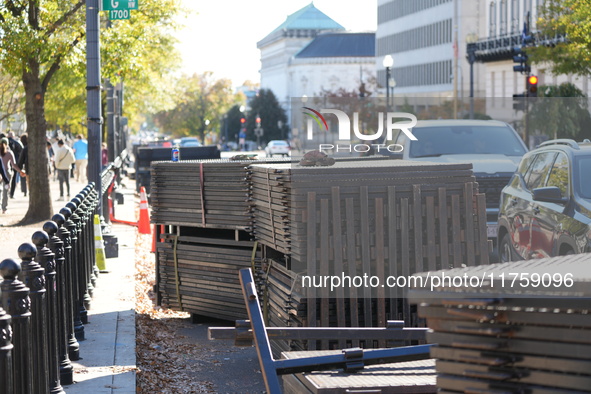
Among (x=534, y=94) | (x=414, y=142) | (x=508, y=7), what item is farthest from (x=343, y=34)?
(x=414, y=142)

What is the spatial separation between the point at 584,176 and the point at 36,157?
617 inches

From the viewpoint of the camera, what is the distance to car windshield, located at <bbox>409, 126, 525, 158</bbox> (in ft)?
61.6

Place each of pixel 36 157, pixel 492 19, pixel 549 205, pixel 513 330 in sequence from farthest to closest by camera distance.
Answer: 1. pixel 492 19
2. pixel 36 157
3. pixel 549 205
4. pixel 513 330

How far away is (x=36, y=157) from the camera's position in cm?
2572

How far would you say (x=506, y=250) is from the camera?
50.3ft

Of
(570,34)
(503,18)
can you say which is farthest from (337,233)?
(503,18)

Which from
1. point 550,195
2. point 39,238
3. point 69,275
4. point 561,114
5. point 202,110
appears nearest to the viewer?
point 39,238

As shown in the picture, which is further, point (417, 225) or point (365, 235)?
point (417, 225)

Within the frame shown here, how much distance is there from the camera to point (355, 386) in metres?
5.14

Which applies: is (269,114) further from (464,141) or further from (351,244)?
(351,244)

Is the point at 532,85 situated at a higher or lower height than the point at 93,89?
higher

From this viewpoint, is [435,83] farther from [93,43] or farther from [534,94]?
[93,43]

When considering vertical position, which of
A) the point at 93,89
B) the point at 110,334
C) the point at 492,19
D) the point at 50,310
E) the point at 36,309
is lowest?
the point at 110,334

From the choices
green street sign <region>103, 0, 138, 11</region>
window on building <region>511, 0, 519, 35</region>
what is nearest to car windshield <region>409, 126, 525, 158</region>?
green street sign <region>103, 0, 138, 11</region>
